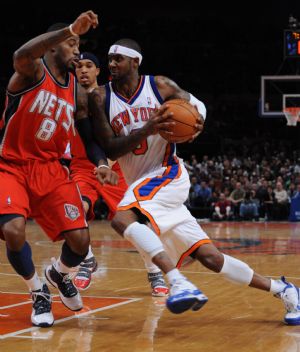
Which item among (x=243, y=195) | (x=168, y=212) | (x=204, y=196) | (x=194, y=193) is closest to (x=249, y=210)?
(x=243, y=195)

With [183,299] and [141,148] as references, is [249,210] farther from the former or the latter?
[183,299]

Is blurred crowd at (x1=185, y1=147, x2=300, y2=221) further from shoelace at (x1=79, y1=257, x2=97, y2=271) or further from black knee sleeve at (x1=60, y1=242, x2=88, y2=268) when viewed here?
black knee sleeve at (x1=60, y1=242, x2=88, y2=268)

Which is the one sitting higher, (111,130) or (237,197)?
(111,130)

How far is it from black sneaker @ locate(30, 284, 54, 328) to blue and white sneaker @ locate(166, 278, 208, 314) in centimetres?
97

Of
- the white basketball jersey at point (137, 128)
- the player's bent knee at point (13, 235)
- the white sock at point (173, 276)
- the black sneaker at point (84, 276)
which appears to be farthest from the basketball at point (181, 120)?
the black sneaker at point (84, 276)

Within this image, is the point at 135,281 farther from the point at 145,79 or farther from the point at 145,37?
the point at 145,37

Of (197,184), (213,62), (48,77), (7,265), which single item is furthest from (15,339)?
(213,62)

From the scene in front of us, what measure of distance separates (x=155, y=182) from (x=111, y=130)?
518 mm

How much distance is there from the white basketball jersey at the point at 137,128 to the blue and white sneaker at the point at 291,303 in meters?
1.25

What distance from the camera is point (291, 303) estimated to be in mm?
4996

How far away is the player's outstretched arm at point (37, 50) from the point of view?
4438 millimetres

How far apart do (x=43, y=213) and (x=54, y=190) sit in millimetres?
183

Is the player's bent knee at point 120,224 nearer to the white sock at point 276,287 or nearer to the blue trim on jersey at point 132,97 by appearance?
the blue trim on jersey at point 132,97

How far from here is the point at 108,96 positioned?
17.5 ft
